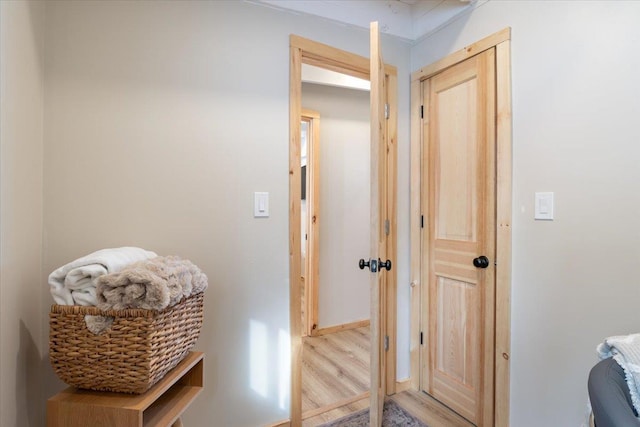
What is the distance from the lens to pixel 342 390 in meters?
2.07

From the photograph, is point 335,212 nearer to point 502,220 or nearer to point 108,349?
point 502,220

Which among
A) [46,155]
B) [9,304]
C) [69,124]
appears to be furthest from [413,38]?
[9,304]

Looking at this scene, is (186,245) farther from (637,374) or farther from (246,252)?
(637,374)

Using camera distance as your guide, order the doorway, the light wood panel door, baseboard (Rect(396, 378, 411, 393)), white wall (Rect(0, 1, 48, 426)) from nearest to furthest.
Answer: white wall (Rect(0, 1, 48, 426)) < the light wood panel door < baseboard (Rect(396, 378, 411, 393)) < the doorway

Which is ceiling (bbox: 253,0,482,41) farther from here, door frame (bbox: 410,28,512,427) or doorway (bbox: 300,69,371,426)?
doorway (bbox: 300,69,371,426)

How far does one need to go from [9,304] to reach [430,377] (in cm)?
219

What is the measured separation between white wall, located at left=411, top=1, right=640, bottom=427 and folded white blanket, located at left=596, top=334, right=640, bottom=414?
48cm

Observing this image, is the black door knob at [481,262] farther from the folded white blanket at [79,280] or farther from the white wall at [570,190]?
the folded white blanket at [79,280]

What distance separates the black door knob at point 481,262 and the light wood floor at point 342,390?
930 millimetres

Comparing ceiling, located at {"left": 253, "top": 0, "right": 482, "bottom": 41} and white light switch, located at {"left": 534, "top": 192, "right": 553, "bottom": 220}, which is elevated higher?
ceiling, located at {"left": 253, "top": 0, "right": 482, "bottom": 41}

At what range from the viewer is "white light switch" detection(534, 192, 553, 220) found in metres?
1.38

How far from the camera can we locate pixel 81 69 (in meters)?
1.30

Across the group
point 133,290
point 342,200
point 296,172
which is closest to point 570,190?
point 296,172

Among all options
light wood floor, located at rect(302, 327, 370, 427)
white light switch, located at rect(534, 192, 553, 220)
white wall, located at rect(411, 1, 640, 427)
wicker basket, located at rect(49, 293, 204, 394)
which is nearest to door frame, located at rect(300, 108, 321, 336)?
light wood floor, located at rect(302, 327, 370, 427)
